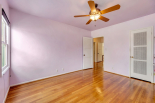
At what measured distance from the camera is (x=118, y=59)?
3.73 meters

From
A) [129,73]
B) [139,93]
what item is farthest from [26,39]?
[129,73]

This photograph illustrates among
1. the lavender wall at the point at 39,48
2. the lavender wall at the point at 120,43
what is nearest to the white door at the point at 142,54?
the lavender wall at the point at 120,43

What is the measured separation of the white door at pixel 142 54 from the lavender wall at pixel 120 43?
19 cm

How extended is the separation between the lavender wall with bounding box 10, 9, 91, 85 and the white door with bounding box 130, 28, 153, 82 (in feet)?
9.46

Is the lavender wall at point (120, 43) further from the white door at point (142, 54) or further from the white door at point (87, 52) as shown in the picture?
the white door at point (87, 52)

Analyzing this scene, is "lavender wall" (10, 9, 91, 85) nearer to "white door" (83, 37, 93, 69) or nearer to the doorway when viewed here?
"white door" (83, 37, 93, 69)

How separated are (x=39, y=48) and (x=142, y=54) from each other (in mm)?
4423

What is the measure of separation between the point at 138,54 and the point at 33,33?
4600 mm

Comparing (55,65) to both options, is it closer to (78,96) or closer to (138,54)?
(78,96)

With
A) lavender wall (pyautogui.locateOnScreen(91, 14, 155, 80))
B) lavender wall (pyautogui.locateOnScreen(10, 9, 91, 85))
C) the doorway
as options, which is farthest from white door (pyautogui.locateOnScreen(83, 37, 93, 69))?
the doorway

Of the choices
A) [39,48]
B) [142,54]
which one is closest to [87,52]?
[142,54]

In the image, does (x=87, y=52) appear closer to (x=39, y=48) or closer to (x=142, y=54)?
(x=142, y=54)

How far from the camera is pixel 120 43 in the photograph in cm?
366

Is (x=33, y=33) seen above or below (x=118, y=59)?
above
